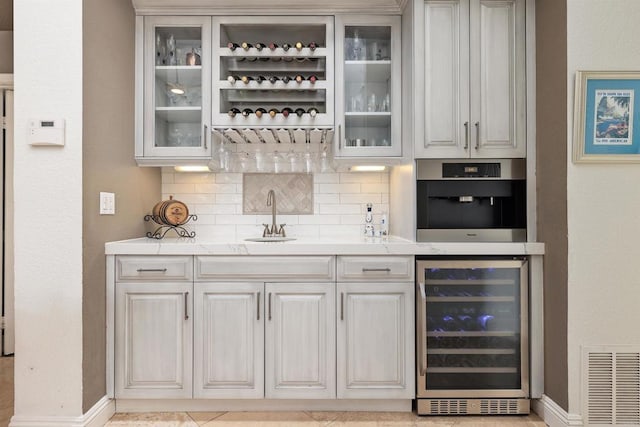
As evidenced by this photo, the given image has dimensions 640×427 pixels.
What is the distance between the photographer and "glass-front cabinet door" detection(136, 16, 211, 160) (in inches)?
103

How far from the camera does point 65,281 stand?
79.4 inches

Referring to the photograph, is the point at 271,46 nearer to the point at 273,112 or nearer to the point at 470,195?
the point at 273,112

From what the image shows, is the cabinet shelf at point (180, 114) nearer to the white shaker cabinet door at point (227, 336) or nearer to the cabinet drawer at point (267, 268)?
the cabinet drawer at point (267, 268)

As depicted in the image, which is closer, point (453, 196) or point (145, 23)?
point (453, 196)

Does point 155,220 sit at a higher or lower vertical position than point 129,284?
higher

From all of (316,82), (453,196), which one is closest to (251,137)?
(316,82)

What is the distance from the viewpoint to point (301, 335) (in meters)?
2.26

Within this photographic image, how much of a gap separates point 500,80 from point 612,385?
5.73ft

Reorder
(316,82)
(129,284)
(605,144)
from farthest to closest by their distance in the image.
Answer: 1. (316,82)
2. (129,284)
3. (605,144)

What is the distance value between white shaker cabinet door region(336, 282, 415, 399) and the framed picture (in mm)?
1187

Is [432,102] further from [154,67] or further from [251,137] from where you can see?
[154,67]

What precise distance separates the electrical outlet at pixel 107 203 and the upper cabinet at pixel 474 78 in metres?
1.79

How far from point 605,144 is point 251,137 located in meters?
2.09

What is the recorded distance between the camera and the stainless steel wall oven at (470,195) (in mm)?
2363
